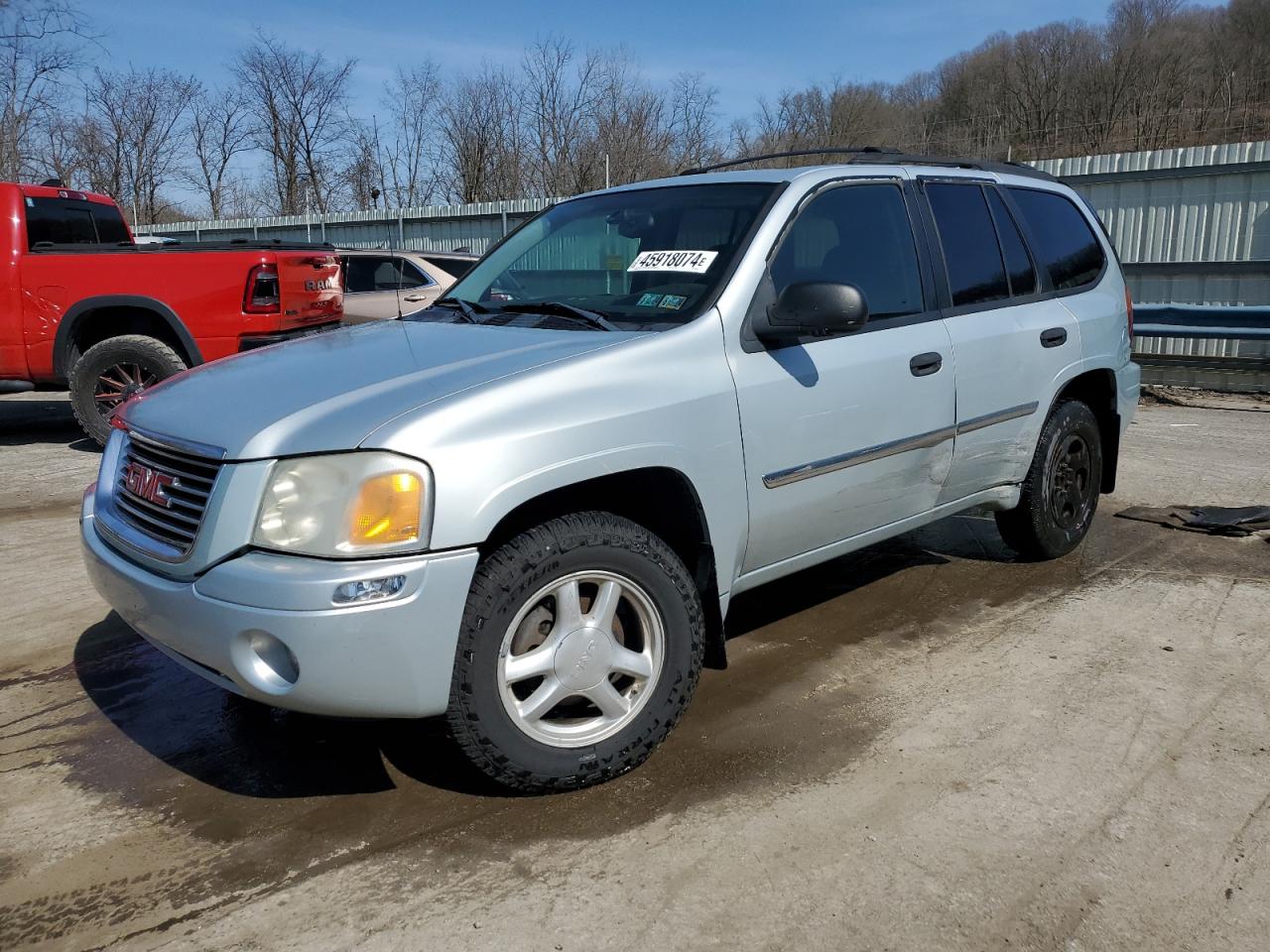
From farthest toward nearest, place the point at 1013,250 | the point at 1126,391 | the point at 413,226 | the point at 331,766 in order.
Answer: the point at 413,226
the point at 1126,391
the point at 1013,250
the point at 331,766

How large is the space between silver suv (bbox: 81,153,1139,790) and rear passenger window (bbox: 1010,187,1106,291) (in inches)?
9.3

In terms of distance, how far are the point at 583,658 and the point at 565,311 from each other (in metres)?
1.25

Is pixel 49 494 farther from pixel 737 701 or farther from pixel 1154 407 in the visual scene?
pixel 1154 407

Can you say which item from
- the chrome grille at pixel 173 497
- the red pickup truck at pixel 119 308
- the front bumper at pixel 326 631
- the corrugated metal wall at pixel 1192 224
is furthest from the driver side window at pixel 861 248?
the corrugated metal wall at pixel 1192 224

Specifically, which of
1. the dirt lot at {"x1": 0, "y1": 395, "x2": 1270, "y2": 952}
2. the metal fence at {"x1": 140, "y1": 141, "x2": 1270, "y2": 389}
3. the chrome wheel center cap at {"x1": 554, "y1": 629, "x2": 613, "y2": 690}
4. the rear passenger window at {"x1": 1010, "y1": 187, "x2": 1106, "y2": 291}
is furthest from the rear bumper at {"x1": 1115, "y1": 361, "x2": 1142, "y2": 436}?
the metal fence at {"x1": 140, "y1": 141, "x2": 1270, "y2": 389}

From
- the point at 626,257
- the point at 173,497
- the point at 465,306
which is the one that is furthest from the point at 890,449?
the point at 173,497

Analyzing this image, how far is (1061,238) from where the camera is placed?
4.86m

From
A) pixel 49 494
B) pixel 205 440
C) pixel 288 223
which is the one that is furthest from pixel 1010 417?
pixel 288 223

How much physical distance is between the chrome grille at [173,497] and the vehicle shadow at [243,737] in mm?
789

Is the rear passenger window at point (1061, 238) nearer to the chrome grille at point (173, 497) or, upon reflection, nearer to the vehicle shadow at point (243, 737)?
the vehicle shadow at point (243, 737)

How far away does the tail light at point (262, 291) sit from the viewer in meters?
8.15

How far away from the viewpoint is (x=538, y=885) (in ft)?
8.23

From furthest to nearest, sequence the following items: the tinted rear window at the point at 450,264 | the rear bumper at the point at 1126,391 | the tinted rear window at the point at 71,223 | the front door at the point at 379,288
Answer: the tinted rear window at the point at 450,264 → the front door at the point at 379,288 → the tinted rear window at the point at 71,223 → the rear bumper at the point at 1126,391

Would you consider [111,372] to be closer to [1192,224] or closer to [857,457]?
[857,457]
